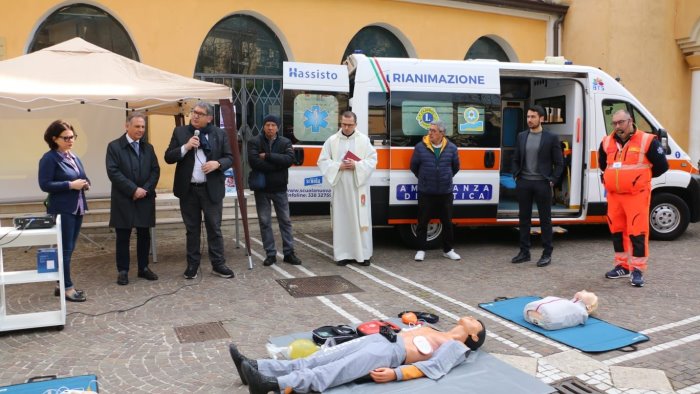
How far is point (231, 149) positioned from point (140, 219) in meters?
1.31

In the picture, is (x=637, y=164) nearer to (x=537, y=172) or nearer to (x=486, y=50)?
(x=537, y=172)

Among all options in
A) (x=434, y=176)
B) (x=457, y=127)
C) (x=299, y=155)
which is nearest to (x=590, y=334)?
(x=434, y=176)

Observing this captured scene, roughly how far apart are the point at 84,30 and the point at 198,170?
5562mm

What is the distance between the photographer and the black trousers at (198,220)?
21.9 feet

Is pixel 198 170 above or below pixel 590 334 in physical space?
above

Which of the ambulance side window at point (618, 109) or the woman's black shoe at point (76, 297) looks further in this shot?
the ambulance side window at point (618, 109)

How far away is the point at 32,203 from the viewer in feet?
31.7

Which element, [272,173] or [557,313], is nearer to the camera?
[557,313]

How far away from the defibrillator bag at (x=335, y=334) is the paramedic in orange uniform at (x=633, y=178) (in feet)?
12.1

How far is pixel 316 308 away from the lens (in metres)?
5.76

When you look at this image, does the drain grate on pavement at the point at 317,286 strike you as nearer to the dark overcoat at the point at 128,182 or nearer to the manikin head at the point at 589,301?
the dark overcoat at the point at 128,182

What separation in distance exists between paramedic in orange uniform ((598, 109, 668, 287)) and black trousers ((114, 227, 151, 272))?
208 inches

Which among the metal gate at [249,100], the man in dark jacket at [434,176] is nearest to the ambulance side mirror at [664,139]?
the man in dark jacket at [434,176]

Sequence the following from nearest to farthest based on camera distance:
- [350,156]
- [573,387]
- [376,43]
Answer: [573,387] → [350,156] → [376,43]
